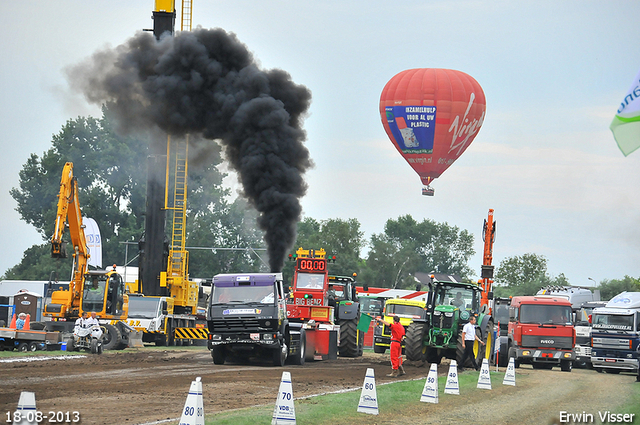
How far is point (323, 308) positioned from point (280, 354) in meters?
5.36

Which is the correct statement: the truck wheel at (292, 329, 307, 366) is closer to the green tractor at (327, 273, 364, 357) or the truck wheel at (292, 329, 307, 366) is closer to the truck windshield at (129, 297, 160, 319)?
the green tractor at (327, 273, 364, 357)

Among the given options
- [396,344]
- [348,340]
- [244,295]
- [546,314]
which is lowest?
[348,340]

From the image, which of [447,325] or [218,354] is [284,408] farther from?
[447,325]

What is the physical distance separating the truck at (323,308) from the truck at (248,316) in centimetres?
451

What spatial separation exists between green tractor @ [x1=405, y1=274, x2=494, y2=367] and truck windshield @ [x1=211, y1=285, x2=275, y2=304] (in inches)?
203

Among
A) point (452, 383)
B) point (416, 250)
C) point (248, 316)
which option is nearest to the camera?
point (452, 383)

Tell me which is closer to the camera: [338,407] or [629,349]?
[338,407]

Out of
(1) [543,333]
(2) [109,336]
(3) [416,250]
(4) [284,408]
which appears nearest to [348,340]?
(1) [543,333]

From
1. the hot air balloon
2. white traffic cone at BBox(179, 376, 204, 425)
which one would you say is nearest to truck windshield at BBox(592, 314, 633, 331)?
the hot air balloon

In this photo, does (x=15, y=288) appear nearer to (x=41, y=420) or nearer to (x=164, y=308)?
(x=164, y=308)

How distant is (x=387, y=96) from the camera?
5144cm

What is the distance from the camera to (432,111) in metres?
50.1

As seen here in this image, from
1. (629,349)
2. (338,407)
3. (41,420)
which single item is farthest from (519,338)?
(41,420)

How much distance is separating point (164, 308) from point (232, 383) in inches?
868
